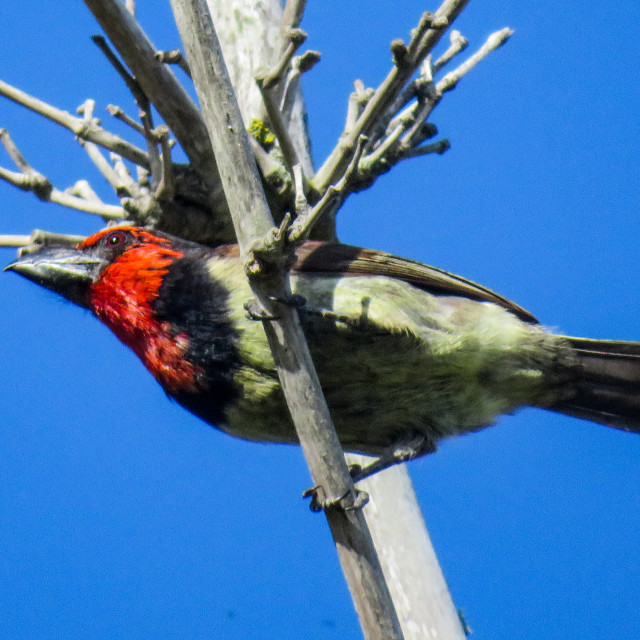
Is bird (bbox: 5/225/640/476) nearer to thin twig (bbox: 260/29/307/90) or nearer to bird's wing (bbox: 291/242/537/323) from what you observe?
bird's wing (bbox: 291/242/537/323)

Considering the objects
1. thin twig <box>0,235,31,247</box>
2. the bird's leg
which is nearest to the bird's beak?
thin twig <box>0,235,31,247</box>

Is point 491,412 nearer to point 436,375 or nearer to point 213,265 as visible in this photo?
point 436,375

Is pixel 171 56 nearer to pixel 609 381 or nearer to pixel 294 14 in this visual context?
pixel 294 14

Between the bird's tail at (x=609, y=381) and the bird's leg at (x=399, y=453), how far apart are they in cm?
77

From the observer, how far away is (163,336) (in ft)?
11.2

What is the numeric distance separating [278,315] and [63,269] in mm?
1295

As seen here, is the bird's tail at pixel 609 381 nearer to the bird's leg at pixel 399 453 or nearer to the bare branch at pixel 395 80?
the bird's leg at pixel 399 453

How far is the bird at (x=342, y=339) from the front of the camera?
11.0ft

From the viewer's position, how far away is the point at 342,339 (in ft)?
11.0

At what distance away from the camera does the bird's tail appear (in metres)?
4.07

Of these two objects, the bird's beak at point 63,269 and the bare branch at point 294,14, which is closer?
the bare branch at point 294,14

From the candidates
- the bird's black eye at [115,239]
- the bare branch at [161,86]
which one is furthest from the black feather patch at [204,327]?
the bare branch at [161,86]

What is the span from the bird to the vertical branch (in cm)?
60

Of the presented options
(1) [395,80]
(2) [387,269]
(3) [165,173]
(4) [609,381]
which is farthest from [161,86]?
(4) [609,381]
